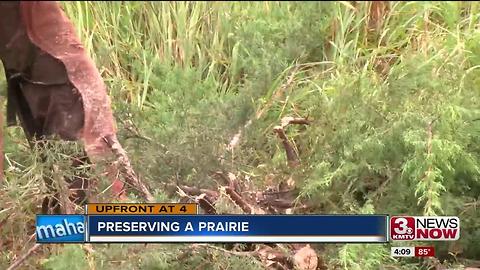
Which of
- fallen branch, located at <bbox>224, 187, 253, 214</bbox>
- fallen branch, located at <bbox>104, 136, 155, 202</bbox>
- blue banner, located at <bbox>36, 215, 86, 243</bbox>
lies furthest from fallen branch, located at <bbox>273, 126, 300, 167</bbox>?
blue banner, located at <bbox>36, 215, 86, 243</bbox>

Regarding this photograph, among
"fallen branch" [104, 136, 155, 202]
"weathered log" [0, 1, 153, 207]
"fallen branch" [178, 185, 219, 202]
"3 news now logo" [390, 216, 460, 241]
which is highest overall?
"weathered log" [0, 1, 153, 207]

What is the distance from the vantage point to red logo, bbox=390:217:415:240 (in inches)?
53.2

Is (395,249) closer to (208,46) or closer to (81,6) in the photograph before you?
(208,46)

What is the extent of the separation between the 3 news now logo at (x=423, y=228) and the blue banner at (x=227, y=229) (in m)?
0.03

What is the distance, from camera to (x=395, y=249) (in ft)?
4.42

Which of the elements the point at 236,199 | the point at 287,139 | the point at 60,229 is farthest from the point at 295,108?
the point at 60,229

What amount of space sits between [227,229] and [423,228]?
31cm

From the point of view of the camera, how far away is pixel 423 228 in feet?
4.43

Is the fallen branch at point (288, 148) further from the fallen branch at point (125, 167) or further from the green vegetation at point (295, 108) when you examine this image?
the fallen branch at point (125, 167)

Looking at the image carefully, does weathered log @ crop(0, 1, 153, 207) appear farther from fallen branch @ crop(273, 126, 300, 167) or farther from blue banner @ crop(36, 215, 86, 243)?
fallen branch @ crop(273, 126, 300, 167)

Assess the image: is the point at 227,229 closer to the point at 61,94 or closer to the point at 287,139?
the point at 287,139

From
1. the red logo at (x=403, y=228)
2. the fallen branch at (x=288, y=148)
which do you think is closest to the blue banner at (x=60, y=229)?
the fallen branch at (x=288, y=148)

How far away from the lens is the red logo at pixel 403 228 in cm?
135

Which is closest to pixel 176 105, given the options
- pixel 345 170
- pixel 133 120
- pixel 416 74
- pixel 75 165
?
pixel 133 120
